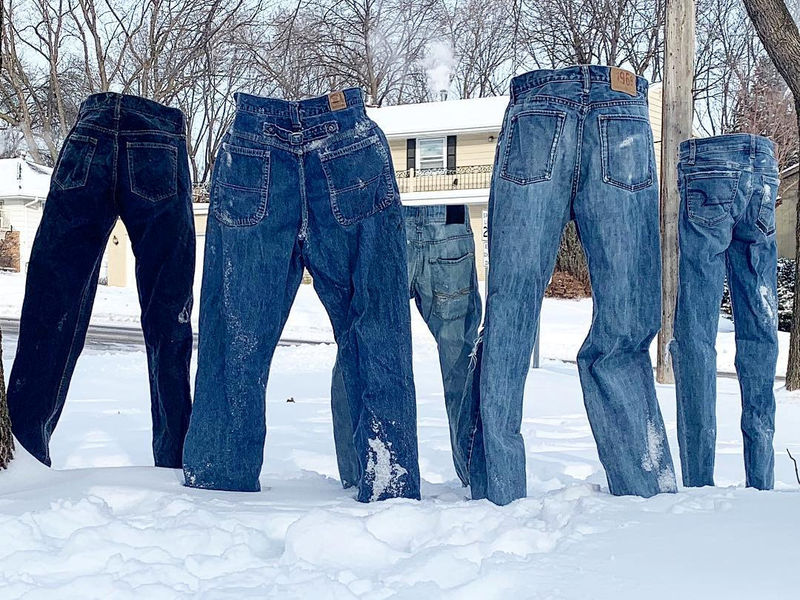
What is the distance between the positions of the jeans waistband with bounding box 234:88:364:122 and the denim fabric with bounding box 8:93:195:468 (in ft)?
1.68

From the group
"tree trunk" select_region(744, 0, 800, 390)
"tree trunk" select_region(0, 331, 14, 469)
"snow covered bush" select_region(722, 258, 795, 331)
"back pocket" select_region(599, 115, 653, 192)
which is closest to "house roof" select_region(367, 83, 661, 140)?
"snow covered bush" select_region(722, 258, 795, 331)

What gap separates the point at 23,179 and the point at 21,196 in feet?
2.31

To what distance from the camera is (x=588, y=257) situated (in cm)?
287

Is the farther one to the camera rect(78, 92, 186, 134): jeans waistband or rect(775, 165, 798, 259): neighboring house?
rect(775, 165, 798, 259): neighboring house

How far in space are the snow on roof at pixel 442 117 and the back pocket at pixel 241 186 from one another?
70.7 ft

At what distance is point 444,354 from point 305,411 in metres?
2.50

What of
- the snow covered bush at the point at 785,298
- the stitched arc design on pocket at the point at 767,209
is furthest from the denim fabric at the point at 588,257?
the snow covered bush at the point at 785,298

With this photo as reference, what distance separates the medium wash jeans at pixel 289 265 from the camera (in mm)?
2961

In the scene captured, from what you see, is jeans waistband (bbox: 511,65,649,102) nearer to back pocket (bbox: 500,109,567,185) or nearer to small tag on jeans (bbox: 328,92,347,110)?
back pocket (bbox: 500,109,567,185)

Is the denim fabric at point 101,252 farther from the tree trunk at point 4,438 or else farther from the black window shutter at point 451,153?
the black window shutter at point 451,153

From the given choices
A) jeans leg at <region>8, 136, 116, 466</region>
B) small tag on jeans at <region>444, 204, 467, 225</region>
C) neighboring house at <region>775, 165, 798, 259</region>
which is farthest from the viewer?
neighboring house at <region>775, 165, 798, 259</region>

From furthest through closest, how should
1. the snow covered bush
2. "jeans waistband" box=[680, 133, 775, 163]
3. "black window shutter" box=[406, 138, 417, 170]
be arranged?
1. "black window shutter" box=[406, 138, 417, 170]
2. the snow covered bush
3. "jeans waistband" box=[680, 133, 775, 163]

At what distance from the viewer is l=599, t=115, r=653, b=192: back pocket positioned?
9.20 ft

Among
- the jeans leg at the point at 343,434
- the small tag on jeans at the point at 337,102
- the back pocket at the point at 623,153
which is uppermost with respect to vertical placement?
the small tag on jeans at the point at 337,102
